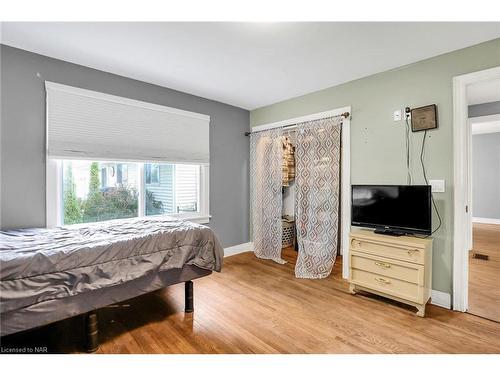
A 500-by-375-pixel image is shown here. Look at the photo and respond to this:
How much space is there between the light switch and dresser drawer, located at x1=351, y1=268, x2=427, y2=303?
93 centimetres

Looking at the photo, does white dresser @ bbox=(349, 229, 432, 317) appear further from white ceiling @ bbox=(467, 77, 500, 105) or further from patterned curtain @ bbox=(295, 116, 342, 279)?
white ceiling @ bbox=(467, 77, 500, 105)

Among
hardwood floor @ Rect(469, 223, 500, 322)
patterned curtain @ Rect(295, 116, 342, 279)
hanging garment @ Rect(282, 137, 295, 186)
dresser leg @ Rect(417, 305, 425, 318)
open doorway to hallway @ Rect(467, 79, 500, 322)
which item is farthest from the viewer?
hanging garment @ Rect(282, 137, 295, 186)

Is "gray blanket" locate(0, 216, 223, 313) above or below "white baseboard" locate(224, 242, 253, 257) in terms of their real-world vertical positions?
above

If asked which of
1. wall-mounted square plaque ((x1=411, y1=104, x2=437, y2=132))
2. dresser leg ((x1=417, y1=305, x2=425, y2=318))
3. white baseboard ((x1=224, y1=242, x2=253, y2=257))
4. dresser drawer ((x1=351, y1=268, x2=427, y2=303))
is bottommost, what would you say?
dresser leg ((x1=417, y1=305, x2=425, y2=318))

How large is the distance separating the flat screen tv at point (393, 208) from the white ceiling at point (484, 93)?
75.3 inches

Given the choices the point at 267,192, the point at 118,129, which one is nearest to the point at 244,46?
the point at 118,129

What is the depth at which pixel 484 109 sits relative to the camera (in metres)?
3.97

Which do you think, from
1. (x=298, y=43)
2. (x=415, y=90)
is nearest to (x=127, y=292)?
(x=298, y=43)

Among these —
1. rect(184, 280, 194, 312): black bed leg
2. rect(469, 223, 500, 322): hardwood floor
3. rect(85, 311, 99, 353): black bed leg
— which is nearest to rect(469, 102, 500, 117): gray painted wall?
rect(469, 223, 500, 322): hardwood floor

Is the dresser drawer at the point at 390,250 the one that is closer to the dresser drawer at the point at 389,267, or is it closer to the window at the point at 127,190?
the dresser drawer at the point at 389,267

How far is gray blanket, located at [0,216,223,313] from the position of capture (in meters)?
1.42

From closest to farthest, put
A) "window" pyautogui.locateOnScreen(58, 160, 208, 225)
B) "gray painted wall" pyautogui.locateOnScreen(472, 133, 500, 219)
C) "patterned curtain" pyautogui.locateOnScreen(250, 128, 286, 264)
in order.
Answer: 1. "window" pyautogui.locateOnScreen(58, 160, 208, 225)
2. "patterned curtain" pyautogui.locateOnScreen(250, 128, 286, 264)
3. "gray painted wall" pyautogui.locateOnScreen(472, 133, 500, 219)

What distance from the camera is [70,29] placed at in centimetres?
198
